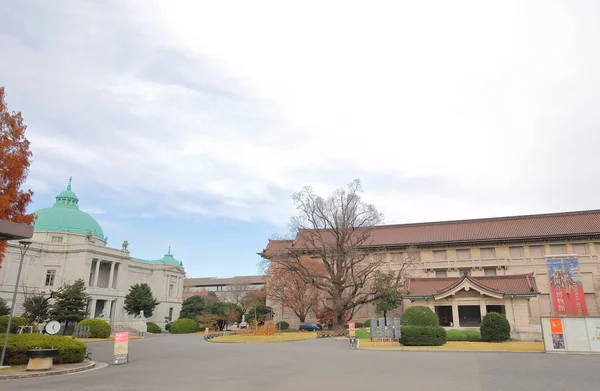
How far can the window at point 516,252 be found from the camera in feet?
165

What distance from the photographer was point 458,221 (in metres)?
56.4

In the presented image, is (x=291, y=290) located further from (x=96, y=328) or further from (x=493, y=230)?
(x=493, y=230)

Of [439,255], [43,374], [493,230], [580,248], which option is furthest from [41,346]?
[580,248]

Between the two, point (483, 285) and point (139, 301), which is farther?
point (139, 301)

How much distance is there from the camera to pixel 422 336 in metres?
23.9

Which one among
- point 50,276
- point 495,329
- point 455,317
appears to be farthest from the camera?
point 50,276

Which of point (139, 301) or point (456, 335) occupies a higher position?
point (139, 301)

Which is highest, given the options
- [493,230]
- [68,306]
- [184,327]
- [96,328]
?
[493,230]

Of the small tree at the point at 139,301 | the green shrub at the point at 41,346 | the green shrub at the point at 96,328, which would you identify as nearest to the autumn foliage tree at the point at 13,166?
the green shrub at the point at 41,346

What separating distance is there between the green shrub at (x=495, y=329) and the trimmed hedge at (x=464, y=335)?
1254 millimetres

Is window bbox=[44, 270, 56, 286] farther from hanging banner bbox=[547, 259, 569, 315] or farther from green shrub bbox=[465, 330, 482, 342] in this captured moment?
hanging banner bbox=[547, 259, 569, 315]

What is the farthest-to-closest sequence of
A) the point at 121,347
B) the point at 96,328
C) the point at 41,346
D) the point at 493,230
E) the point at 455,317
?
the point at 493,230 → the point at 96,328 → the point at 455,317 → the point at 121,347 → the point at 41,346

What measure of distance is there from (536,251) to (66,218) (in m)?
68.8

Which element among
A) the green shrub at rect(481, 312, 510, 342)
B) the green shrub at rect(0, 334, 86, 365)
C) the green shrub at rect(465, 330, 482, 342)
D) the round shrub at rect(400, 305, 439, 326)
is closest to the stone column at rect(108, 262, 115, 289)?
the round shrub at rect(400, 305, 439, 326)
